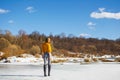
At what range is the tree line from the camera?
222ft

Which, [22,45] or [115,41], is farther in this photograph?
[115,41]

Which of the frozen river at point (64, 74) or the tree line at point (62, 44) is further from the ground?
the tree line at point (62, 44)

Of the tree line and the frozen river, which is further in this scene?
the tree line

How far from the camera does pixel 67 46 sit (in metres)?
118

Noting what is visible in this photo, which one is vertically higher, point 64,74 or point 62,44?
point 62,44

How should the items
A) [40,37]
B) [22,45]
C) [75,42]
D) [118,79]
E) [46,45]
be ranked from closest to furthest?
1. [118,79]
2. [46,45]
3. [22,45]
4. [40,37]
5. [75,42]

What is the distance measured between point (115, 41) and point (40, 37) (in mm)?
40425

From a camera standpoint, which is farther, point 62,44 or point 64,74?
point 62,44

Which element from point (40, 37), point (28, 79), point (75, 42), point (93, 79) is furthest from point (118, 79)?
point (75, 42)

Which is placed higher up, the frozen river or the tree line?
the tree line

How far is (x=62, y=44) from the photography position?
12294 centimetres

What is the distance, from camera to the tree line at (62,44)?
222ft

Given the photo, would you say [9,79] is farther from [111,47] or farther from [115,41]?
[115,41]

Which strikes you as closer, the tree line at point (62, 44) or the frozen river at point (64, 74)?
the frozen river at point (64, 74)
